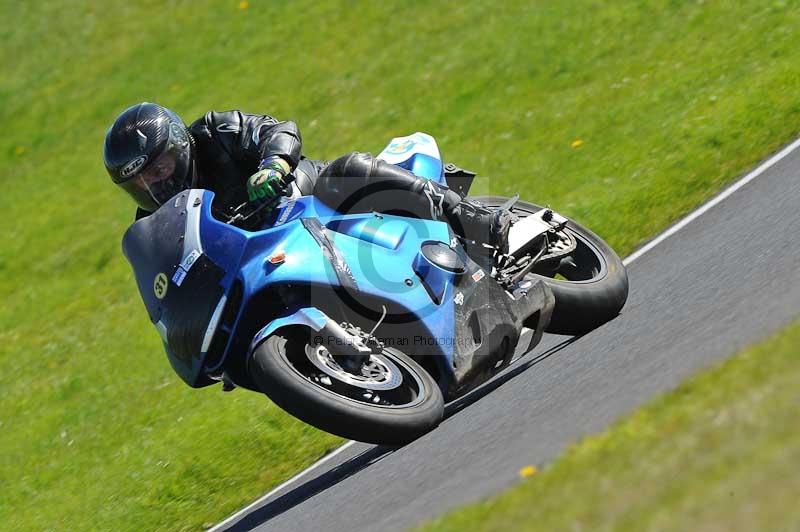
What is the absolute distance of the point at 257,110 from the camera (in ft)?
58.0

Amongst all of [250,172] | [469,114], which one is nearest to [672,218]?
[250,172]

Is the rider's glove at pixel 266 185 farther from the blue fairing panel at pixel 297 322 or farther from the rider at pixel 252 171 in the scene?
the blue fairing panel at pixel 297 322

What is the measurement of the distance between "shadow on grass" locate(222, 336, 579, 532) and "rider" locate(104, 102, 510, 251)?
767mm

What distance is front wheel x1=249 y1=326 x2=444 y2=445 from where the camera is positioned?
17.9 ft

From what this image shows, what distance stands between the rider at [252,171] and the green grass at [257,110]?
1.72 metres

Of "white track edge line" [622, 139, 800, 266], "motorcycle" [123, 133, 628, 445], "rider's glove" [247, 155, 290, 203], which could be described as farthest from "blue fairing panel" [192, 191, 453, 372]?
"white track edge line" [622, 139, 800, 266]

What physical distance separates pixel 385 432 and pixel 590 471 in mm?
1685

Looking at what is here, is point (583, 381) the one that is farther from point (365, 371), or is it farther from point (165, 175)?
point (165, 175)

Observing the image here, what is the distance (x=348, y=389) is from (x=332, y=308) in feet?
1.67

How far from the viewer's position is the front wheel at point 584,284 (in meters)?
6.90

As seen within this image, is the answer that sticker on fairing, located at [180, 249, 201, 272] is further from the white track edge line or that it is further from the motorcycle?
the white track edge line

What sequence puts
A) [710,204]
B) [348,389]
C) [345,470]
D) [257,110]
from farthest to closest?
[257,110]
[710,204]
[345,470]
[348,389]

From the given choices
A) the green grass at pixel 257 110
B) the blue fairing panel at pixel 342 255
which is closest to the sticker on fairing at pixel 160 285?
the blue fairing panel at pixel 342 255

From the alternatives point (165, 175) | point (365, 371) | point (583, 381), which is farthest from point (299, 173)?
point (583, 381)
